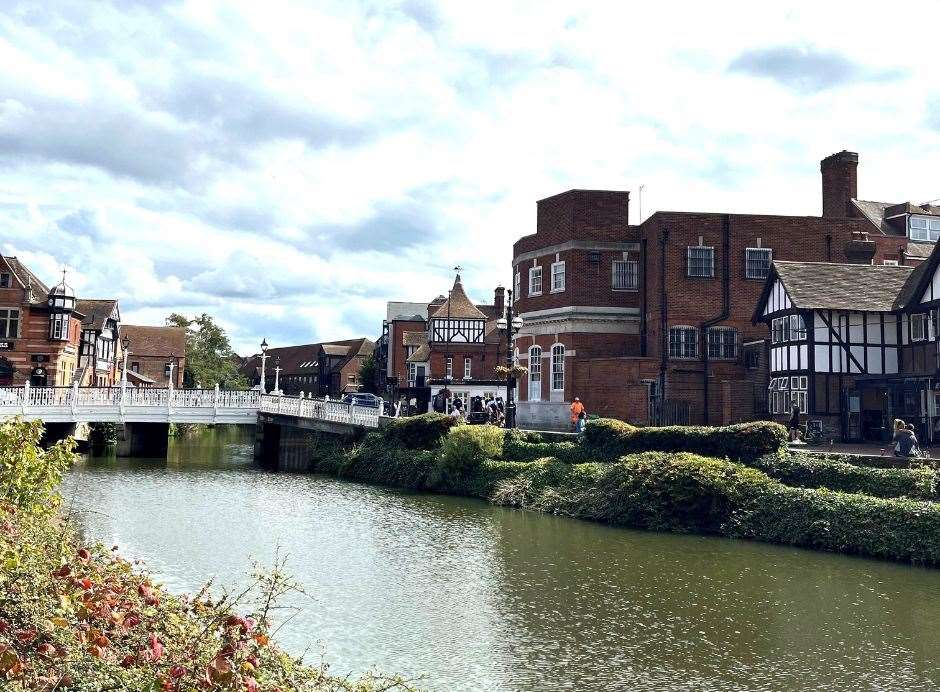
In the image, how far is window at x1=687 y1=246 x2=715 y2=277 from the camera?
3456cm

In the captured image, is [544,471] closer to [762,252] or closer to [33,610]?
[762,252]

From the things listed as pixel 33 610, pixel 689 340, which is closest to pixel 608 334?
pixel 689 340

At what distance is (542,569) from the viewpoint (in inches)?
651

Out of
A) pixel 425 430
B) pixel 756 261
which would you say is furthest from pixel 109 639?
pixel 756 261

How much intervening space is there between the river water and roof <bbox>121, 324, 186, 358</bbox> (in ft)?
186

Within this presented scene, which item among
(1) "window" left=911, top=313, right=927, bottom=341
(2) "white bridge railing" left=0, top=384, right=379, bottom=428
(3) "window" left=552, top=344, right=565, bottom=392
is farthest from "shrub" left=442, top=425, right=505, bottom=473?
(1) "window" left=911, top=313, right=927, bottom=341

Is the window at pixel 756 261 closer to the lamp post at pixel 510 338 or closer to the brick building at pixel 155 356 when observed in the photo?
the lamp post at pixel 510 338

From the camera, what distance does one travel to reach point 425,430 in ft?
104

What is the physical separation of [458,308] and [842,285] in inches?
1473

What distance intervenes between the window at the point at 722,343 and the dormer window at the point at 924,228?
57.5ft

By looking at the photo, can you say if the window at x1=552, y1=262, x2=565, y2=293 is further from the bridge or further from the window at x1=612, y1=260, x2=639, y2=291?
the bridge

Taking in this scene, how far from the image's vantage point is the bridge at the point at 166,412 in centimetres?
3634

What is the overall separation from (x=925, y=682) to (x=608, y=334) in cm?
2588

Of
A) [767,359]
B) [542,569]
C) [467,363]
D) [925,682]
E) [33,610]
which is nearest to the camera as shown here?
[33,610]
